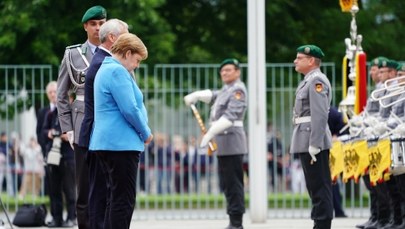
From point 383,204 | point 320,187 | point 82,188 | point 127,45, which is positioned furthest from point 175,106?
point 127,45

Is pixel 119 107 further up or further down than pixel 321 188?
further up

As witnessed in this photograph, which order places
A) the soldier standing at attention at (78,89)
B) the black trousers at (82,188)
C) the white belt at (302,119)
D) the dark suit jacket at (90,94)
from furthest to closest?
the white belt at (302,119), the soldier standing at attention at (78,89), the black trousers at (82,188), the dark suit jacket at (90,94)

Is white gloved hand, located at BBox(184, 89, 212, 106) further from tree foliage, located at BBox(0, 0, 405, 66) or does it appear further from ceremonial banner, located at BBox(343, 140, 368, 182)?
tree foliage, located at BBox(0, 0, 405, 66)

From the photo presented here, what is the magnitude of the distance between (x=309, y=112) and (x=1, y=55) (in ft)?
38.5

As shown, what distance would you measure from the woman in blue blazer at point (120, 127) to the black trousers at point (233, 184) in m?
4.90

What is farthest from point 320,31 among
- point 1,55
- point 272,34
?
point 1,55

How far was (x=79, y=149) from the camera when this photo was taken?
37.4 feet

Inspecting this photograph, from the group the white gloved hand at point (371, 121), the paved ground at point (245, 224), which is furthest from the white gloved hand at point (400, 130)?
the paved ground at point (245, 224)

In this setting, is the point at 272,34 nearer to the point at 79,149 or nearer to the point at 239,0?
the point at 239,0

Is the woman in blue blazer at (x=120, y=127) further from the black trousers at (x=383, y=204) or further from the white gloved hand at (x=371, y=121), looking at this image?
the black trousers at (x=383, y=204)

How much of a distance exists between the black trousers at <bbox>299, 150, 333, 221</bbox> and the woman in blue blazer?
8.77 ft

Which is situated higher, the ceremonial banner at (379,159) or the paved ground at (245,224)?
the ceremonial banner at (379,159)

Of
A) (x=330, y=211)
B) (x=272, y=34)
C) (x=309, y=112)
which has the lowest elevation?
(x=330, y=211)

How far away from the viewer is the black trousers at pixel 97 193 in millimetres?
10773
